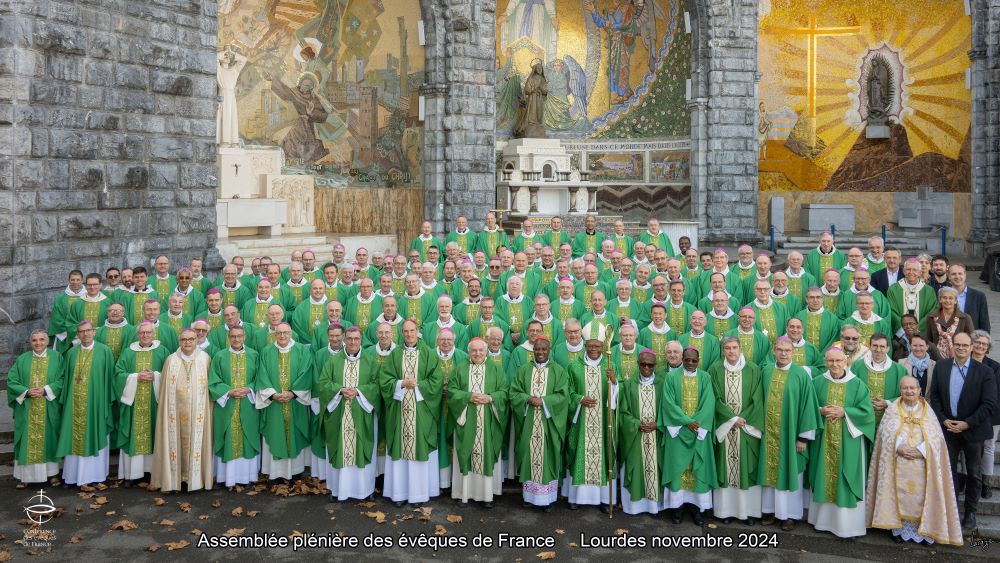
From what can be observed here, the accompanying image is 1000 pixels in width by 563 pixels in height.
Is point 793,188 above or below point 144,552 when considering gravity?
above

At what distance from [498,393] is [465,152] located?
10.6 m

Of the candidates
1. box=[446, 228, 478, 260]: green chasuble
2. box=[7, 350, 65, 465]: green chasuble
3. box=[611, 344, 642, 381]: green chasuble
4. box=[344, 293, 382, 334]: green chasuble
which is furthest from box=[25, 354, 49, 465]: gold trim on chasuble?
box=[446, 228, 478, 260]: green chasuble

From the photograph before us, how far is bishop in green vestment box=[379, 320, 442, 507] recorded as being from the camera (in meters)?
8.23

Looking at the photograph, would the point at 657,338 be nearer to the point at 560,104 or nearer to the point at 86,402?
the point at 86,402

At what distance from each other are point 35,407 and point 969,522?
8.46 meters

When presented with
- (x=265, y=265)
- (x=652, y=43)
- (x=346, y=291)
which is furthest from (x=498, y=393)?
(x=652, y=43)

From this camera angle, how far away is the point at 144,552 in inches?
276

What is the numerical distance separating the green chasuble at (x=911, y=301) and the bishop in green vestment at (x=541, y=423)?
4.18 m

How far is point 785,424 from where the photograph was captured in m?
7.71

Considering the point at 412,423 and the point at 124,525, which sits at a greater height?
the point at 412,423

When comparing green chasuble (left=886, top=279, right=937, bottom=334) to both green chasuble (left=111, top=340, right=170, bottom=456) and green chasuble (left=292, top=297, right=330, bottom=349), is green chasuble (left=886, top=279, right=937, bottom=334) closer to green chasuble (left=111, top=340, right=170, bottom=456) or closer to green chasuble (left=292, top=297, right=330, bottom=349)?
green chasuble (left=292, top=297, right=330, bottom=349)

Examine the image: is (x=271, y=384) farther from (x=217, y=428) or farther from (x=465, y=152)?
(x=465, y=152)

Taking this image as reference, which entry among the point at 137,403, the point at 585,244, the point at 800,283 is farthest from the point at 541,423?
the point at 585,244

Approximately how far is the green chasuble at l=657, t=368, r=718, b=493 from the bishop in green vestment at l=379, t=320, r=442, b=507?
2.08m
